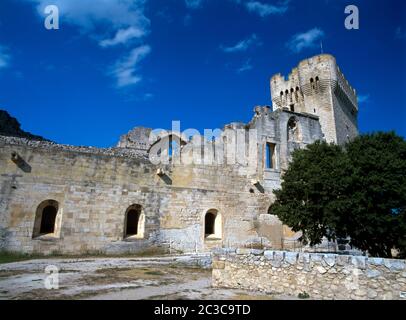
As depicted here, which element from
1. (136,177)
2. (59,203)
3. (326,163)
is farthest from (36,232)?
(326,163)

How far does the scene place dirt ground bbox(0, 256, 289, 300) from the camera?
20.2ft

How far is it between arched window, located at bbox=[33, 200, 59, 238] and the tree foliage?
10.6 metres

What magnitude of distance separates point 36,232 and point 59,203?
157 centimetres

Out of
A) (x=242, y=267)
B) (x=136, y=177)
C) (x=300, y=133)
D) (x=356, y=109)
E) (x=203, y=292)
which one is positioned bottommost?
(x=203, y=292)

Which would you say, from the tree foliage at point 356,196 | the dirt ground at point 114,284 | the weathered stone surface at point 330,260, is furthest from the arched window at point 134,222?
the weathered stone surface at point 330,260

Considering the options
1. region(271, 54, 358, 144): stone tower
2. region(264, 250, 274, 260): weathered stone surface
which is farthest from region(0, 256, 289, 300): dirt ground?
region(271, 54, 358, 144): stone tower

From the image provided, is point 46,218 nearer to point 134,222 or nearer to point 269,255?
point 134,222

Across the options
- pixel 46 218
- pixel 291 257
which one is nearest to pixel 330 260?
pixel 291 257

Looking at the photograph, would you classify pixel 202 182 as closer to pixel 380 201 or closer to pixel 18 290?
pixel 380 201

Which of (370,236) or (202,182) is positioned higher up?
(202,182)

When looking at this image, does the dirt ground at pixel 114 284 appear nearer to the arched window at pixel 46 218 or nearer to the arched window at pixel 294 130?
the arched window at pixel 46 218

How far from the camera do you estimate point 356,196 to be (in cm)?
1174

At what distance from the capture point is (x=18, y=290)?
253 inches

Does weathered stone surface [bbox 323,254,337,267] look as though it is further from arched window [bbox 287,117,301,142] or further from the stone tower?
the stone tower
